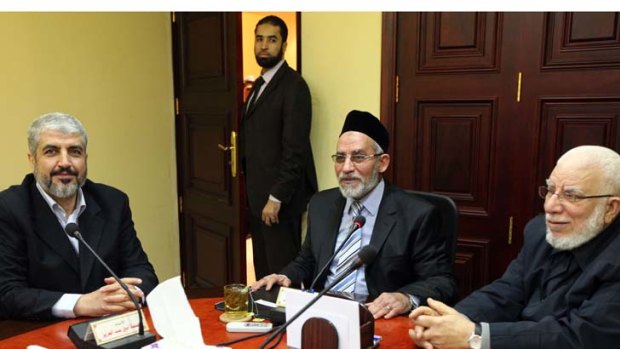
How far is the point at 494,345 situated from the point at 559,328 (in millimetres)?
190

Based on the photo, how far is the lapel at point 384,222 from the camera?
1952 millimetres

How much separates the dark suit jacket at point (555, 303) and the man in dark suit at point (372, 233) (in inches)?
8.3

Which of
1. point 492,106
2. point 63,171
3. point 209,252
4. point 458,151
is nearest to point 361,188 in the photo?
point 458,151

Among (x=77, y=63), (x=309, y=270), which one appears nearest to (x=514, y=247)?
(x=309, y=270)

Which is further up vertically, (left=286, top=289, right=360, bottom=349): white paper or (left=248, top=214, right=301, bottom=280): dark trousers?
(left=286, top=289, right=360, bottom=349): white paper

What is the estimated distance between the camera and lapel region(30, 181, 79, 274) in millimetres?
1766

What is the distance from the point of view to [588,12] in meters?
2.22

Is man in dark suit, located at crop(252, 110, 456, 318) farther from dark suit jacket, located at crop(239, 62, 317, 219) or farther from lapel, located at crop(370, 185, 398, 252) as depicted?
dark suit jacket, located at crop(239, 62, 317, 219)

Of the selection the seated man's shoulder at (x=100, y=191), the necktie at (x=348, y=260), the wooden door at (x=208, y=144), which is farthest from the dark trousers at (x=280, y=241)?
the seated man's shoulder at (x=100, y=191)

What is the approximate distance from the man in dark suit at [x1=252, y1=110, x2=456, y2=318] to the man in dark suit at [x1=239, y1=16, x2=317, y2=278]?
2.50 feet

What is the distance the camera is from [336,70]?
2.96 metres

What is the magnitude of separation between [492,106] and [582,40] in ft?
1.53

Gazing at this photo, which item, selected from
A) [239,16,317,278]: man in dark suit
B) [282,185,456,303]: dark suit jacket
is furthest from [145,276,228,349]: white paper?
[239,16,317,278]: man in dark suit
